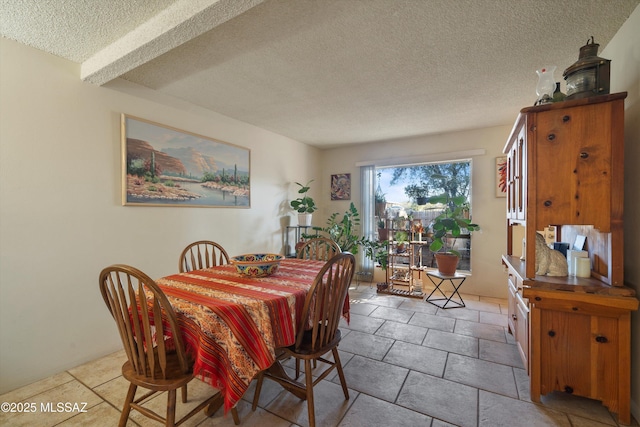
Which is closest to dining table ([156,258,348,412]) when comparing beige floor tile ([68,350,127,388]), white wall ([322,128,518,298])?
beige floor tile ([68,350,127,388])

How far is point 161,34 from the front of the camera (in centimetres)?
162

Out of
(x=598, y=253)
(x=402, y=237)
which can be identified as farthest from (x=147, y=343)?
(x=402, y=237)

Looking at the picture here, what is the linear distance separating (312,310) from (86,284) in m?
1.94

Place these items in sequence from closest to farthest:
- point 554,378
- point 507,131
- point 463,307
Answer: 1. point 554,378
2. point 463,307
3. point 507,131

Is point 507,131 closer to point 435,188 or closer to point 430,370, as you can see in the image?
point 435,188

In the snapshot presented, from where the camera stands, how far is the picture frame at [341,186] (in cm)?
482

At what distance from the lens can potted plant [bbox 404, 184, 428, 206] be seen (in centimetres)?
434

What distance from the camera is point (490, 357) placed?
2223 millimetres

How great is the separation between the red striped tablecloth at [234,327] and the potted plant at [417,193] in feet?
11.0

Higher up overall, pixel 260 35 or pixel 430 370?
pixel 260 35

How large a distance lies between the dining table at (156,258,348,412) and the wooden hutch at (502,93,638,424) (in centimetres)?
146

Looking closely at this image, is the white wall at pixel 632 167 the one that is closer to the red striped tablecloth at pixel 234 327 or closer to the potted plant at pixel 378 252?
the red striped tablecloth at pixel 234 327

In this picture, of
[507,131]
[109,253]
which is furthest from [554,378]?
[109,253]

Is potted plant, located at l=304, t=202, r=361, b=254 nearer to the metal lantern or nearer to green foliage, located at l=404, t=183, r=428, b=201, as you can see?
green foliage, located at l=404, t=183, r=428, b=201
